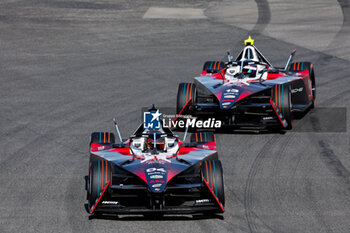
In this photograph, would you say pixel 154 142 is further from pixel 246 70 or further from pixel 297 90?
pixel 297 90

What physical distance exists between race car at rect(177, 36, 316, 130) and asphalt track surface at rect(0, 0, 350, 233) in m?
0.45

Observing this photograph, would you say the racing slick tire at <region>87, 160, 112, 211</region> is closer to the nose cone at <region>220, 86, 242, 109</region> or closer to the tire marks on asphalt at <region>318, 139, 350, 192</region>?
the tire marks on asphalt at <region>318, 139, 350, 192</region>

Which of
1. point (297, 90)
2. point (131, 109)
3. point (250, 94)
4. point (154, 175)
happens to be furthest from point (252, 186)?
point (131, 109)

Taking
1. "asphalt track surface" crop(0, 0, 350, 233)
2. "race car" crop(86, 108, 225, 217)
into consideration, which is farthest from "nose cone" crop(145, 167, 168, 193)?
"asphalt track surface" crop(0, 0, 350, 233)

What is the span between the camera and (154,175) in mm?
11992

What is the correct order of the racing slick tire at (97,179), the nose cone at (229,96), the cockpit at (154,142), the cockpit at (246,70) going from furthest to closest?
the cockpit at (246,70) → the nose cone at (229,96) → the cockpit at (154,142) → the racing slick tire at (97,179)

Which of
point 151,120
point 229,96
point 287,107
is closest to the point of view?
point 151,120

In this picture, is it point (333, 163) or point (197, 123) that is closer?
point (333, 163)

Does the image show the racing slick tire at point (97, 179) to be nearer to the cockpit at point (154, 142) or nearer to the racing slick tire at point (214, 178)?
the cockpit at point (154, 142)

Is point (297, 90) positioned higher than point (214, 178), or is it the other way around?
point (214, 178)

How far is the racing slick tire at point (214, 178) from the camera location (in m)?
11.8

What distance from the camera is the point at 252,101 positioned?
18.6 metres

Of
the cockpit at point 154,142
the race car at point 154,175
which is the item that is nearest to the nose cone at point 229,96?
the race car at point 154,175

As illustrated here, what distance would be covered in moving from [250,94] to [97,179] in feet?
23.0
